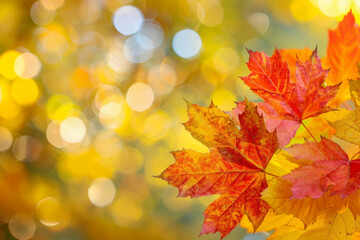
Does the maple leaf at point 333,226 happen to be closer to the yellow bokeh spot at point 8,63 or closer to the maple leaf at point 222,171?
the maple leaf at point 222,171

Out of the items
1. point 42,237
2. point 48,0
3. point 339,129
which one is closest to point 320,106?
point 339,129

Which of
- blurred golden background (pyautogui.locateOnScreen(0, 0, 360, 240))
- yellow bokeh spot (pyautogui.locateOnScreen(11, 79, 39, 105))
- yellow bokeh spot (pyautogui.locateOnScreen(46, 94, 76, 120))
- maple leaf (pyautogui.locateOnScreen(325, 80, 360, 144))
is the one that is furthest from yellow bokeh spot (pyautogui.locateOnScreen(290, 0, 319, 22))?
maple leaf (pyautogui.locateOnScreen(325, 80, 360, 144))

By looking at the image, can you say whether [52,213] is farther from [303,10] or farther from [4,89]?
[303,10]

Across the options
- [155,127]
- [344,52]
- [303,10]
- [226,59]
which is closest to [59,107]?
[155,127]

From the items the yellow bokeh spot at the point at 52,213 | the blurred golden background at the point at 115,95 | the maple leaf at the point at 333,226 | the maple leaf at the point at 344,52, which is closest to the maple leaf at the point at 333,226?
the maple leaf at the point at 333,226

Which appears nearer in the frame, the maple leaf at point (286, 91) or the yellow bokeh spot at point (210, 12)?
the maple leaf at point (286, 91)
